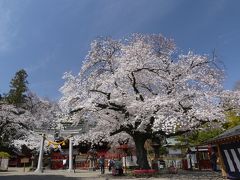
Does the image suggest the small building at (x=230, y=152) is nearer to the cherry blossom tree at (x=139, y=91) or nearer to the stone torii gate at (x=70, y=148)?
the cherry blossom tree at (x=139, y=91)

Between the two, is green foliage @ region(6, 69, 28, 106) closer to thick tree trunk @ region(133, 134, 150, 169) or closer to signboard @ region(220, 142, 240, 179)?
thick tree trunk @ region(133, 134, 150, 169)

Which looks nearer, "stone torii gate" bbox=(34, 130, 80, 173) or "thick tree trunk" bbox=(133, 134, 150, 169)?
"thick tree trunk" bbox=(133, 134, 150, 169)

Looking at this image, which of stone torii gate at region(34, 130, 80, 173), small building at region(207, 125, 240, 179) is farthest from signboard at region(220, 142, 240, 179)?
stone torii gate at region(34, 130, 80, 173)

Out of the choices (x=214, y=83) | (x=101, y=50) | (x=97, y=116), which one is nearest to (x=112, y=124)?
(x=97, y=116)

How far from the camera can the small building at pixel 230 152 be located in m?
15.4

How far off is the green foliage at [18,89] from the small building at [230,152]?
4034 centimetres

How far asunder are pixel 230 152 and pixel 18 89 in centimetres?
4379

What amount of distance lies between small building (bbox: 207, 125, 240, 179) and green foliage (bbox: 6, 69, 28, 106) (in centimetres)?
4034

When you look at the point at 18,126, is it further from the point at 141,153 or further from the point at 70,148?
the point at 141,153

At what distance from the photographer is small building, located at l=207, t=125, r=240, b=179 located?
50.6 feet

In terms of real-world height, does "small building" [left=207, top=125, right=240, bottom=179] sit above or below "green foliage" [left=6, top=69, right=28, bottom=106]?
below

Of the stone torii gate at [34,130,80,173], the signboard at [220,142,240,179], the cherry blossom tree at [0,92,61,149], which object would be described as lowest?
the signboard at [220,142,240,179]

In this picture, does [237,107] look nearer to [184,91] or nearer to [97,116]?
[184,91]

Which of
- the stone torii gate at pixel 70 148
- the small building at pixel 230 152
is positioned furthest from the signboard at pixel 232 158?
the stone torii gate at pixel 70 148
